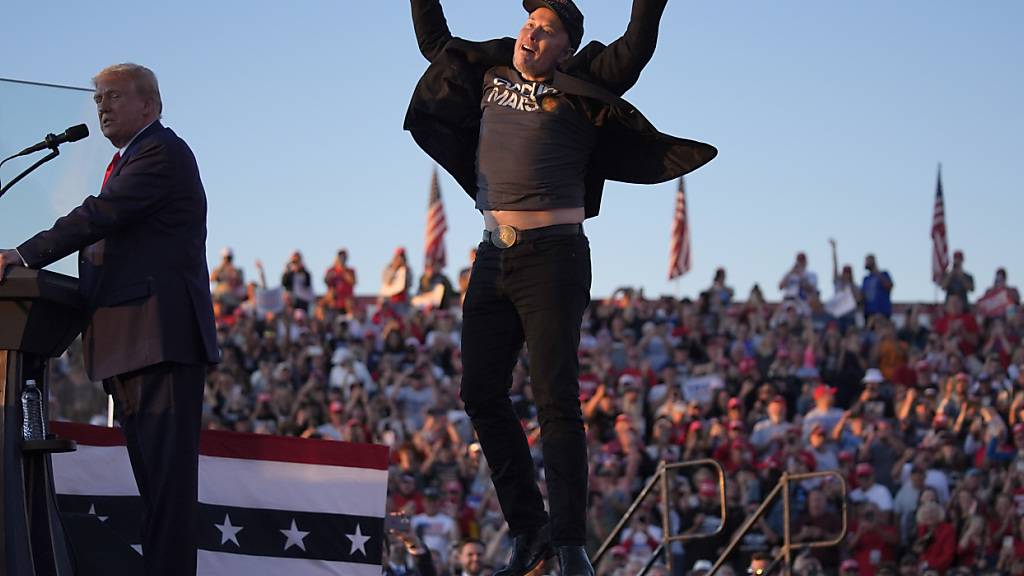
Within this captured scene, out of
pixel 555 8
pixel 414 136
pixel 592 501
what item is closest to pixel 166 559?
pixel 414 136

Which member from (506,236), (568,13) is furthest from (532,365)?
(568,13)

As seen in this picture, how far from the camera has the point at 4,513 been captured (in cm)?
503

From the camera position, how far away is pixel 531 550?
565cm

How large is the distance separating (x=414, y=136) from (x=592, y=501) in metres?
8.55

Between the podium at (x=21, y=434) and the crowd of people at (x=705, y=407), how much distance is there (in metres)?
4.41

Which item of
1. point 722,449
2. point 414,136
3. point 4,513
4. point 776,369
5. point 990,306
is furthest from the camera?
point 990,306

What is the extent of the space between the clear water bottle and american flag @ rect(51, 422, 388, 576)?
4.56 feet

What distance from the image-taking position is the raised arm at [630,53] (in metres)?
5.39

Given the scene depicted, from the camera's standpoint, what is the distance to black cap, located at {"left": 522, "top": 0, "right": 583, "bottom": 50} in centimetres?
559

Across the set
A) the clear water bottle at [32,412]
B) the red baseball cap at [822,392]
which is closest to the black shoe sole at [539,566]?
the clear water bottle at [32,412]

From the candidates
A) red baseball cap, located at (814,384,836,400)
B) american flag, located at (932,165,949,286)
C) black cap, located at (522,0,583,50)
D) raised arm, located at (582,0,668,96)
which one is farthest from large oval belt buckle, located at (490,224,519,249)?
american flag, located at (932,165,949,286)

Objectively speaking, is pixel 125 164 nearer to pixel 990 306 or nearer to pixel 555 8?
pixel 555 8

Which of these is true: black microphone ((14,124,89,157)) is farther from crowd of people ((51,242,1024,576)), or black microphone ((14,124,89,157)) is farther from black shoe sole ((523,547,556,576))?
crowd of people ((51,242,1024,576))

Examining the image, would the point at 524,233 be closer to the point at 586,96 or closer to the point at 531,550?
the point at 586,96
